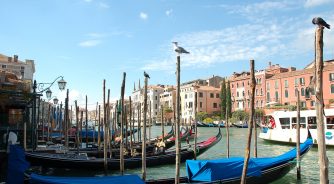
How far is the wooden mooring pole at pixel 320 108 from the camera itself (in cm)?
374

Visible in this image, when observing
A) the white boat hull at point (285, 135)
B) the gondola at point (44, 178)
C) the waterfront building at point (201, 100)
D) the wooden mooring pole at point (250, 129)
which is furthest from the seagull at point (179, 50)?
the waterfront building at point (201, 100)

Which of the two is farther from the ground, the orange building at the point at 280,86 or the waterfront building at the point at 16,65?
the waterfront building at the point at 16,65

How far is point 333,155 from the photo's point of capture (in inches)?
559

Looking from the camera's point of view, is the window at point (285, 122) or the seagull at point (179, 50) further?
the window at point (285, 122)

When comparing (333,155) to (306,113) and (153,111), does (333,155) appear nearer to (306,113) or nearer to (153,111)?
(306,113)

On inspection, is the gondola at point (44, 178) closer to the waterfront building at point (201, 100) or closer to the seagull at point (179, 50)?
the seagull at point (179, 50)

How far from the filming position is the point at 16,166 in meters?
5.55

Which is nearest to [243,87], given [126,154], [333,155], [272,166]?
[333,155]

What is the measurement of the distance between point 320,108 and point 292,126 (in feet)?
51.7

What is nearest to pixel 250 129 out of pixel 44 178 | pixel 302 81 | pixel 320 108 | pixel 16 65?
pixel 320 108

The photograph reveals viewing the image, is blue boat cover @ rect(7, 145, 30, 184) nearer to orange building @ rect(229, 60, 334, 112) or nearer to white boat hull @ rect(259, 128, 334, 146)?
white boat hull @ rect(259, 128, 334, 146)

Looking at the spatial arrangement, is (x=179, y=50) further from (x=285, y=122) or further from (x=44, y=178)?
(x=285, y=122)

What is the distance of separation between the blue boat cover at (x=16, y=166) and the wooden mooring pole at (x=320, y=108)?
168 inches

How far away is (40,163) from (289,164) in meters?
6.36
